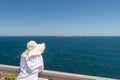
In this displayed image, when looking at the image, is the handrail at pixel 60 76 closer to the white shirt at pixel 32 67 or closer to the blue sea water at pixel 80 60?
the white shirt at pixel 32 67

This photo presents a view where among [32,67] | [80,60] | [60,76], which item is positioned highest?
[32,67]

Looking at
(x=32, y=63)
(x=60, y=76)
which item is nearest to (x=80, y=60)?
(x=32, y=63)

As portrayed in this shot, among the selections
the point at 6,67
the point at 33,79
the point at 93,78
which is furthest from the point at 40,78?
the point at 93,78

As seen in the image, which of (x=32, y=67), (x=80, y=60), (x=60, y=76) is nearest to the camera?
(x=60, y=76)

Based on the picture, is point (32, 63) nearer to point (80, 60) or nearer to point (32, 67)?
point (32, 67)

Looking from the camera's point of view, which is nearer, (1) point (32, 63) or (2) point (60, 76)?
(2) point (60, 76)

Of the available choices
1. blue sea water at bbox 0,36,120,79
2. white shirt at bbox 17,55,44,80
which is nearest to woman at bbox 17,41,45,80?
white shirt at bbox 17,55,44,80

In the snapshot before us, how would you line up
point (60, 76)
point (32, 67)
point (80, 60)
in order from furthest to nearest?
point (80, 60), point (32, 67), point (60, 76)

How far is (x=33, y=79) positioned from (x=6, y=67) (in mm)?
→ 755

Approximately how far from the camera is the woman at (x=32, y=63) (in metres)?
3.64

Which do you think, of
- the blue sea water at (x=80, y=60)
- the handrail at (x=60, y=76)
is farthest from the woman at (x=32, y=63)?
the blue sea water at (x=80, y=60)

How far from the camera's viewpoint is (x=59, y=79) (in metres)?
3.48

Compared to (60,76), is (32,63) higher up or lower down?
higher up

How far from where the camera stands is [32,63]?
3654mm
